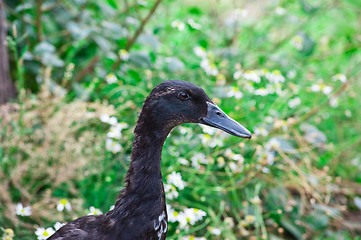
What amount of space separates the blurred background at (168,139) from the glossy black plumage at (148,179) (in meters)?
0.32

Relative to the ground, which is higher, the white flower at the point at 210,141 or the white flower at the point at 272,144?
the white flower at the point at 210,141

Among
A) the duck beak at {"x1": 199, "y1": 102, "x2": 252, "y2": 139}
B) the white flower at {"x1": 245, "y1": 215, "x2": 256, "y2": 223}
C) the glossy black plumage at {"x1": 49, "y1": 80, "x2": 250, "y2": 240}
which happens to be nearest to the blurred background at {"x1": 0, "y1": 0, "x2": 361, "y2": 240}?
the white flower at {"x1": 245, "y1": 215, "x2": 256, "y2": 223}

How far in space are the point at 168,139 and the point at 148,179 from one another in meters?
0.74

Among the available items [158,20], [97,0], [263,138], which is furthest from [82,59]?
[263,138]

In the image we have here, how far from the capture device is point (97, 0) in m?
2.88

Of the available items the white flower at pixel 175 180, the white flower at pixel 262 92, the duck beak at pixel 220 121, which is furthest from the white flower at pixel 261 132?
the duck beak at pixel 220 121

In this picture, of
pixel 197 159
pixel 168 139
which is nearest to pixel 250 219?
pixel 197 159

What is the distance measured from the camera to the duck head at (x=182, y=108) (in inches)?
62.9

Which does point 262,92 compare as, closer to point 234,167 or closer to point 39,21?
point 234,167

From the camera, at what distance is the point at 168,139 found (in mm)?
2332

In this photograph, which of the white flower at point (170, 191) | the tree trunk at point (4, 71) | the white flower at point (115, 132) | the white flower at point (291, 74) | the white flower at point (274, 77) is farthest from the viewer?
the white flower at point (291, 74)

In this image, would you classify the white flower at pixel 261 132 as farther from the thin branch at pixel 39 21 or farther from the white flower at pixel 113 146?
the thin branch at pixel 39 21

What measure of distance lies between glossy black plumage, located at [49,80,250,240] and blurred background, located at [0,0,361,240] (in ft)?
1.06

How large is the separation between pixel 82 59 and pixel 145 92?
82 cm
